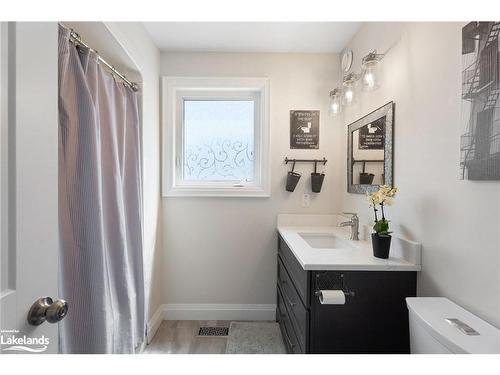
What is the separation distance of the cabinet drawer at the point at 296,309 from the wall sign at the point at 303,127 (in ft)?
3.64

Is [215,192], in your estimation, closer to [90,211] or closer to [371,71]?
[90,211]

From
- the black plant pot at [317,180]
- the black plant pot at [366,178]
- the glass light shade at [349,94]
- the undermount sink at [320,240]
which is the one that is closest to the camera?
the black plant pot at [366,178]

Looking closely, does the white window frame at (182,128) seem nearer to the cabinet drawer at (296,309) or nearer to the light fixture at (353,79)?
the light fixture at (353,79)

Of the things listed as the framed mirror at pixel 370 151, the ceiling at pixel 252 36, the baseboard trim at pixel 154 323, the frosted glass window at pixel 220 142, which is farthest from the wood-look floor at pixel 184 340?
the ceiling at pixel 252 36

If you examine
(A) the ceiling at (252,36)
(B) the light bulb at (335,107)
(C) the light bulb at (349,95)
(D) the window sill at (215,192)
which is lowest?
(D) the window sill at (215,192)

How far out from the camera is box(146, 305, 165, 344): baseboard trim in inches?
76.2

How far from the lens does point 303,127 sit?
2.17m

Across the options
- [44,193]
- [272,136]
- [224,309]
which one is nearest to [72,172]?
[44,193]

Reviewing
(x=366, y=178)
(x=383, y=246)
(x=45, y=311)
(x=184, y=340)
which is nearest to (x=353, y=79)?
(x=366, y=178)

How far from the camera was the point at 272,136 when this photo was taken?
218 centimetres

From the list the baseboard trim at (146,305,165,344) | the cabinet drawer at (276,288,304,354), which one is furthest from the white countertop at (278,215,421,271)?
the baseboard trim at (146,305,165,344)

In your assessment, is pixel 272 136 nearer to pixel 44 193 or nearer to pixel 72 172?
pixel 72 172

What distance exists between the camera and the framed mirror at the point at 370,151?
1.45 metres
